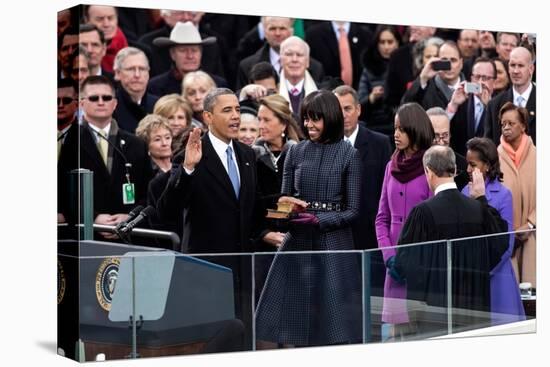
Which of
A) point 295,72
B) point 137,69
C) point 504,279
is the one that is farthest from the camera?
point 504,279

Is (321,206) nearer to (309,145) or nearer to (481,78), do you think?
(309,145)

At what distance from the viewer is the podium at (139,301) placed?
12.8 metres

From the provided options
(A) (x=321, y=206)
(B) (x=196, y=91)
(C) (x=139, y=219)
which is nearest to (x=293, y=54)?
(B) (x=196, y=91)

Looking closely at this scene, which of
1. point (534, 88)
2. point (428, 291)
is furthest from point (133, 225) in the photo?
point (534, 88)

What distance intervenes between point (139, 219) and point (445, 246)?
9.43ft

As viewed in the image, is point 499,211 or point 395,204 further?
point 499,211

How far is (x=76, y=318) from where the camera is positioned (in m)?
12.8

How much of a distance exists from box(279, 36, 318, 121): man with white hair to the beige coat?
86.7 inches

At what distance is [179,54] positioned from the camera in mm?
13586

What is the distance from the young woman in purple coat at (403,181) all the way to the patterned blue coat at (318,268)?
1.22 feet

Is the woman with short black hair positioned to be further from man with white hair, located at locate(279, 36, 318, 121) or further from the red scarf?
the red scarf

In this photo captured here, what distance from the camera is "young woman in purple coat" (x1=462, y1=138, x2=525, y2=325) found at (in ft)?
49.0

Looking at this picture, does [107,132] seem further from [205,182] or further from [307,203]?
[307,203]

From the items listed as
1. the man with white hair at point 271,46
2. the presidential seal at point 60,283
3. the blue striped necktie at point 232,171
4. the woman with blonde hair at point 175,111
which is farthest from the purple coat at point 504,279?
the presidential seal at point 60,283
